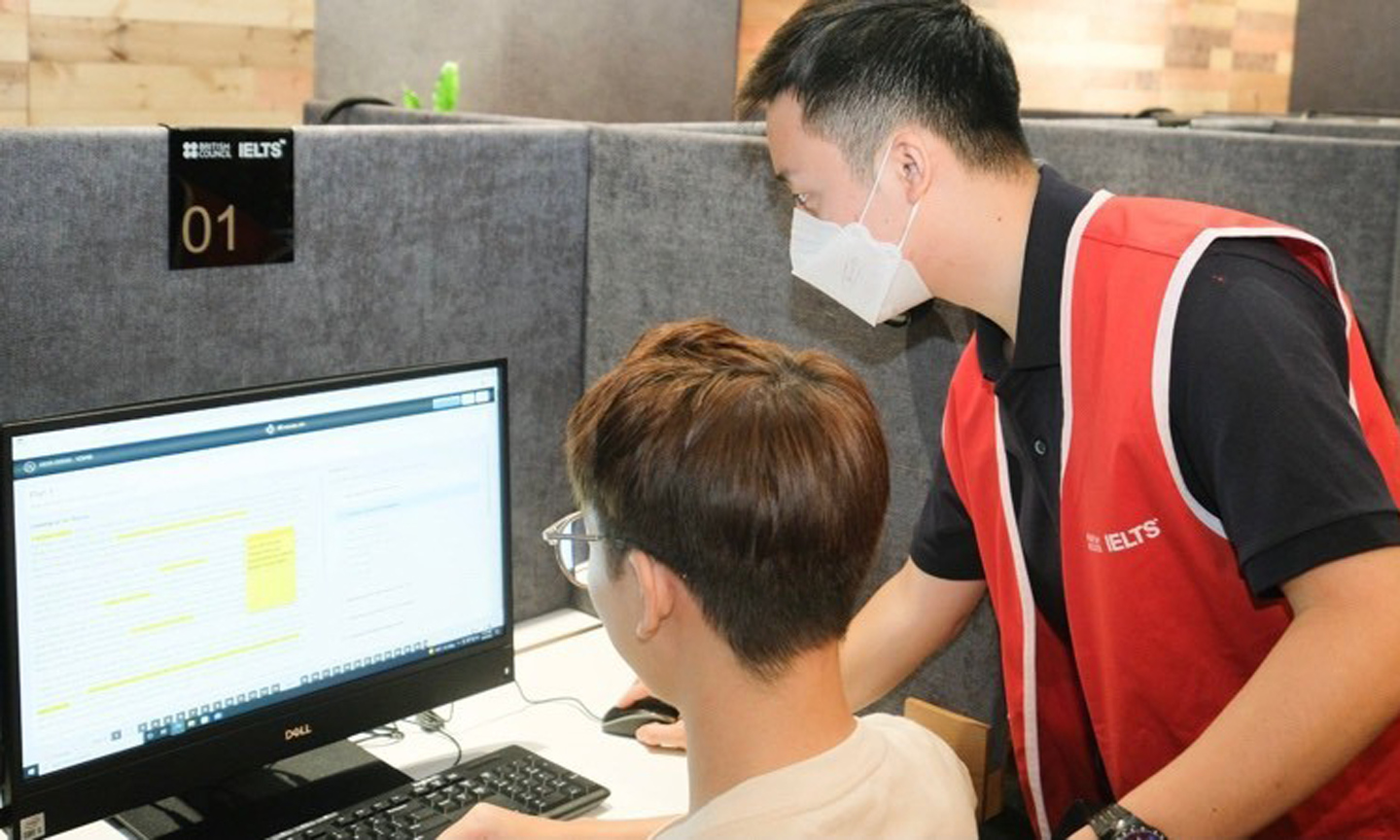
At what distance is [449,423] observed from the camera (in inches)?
58.6

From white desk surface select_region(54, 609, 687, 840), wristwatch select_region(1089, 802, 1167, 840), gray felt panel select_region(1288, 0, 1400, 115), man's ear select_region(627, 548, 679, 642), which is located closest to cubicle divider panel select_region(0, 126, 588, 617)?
white desk surface select_region(54, 609, 687, 840)

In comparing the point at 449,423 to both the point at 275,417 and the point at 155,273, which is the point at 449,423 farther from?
the point at 155,273

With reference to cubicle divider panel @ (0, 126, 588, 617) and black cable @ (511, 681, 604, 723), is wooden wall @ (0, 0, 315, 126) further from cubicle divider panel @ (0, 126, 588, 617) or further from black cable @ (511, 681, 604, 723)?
black cable @ (511, 681, 604, 723)

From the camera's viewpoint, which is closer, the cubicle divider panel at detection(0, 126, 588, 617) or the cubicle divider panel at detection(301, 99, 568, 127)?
the cubicle divider panel at detection(0, 126, 588, 617)

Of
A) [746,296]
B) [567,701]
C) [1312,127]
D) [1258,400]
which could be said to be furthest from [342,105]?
[1312,127]

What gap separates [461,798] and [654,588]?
475mm

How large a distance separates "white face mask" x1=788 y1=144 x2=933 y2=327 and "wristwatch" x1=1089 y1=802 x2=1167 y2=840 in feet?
1.60

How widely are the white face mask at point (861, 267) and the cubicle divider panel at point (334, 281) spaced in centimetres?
43

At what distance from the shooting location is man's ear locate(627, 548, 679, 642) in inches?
40.3

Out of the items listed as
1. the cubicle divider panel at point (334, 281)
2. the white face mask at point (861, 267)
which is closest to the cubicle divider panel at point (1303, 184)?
the white face mask at point (861, 267)

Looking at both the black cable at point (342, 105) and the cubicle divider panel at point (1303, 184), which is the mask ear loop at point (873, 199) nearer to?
the cubicle divider panel at point (1303, 184)

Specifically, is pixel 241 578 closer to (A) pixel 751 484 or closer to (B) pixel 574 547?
(B) pixel 574 547

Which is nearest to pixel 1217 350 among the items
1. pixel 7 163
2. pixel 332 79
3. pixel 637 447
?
pixel 637 447

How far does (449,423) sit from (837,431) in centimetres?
58
